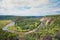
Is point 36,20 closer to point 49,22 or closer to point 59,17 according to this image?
point 49,22

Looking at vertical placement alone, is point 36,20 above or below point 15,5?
below

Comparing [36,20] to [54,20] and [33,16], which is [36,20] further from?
[54,20]

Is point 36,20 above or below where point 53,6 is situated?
below

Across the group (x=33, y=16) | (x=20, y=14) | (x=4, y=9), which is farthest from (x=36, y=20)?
(x=4, y=9)

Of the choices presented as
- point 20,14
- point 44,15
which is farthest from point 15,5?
point 44,15

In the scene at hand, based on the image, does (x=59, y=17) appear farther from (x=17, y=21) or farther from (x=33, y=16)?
(x=17, y=21)
